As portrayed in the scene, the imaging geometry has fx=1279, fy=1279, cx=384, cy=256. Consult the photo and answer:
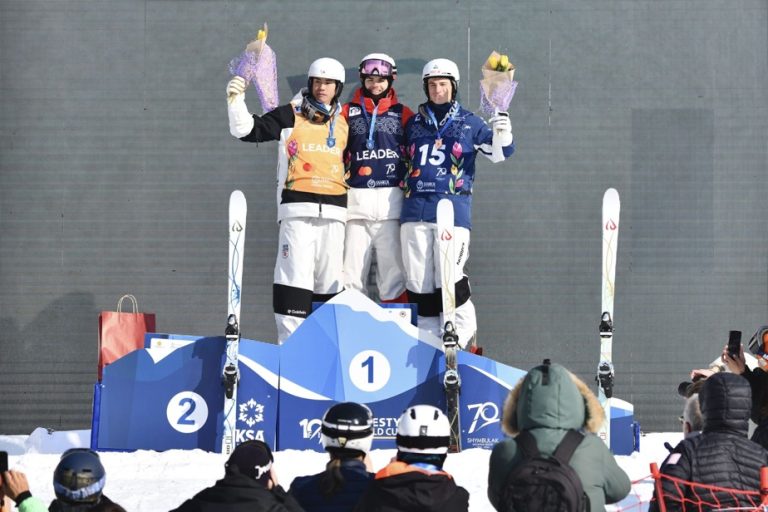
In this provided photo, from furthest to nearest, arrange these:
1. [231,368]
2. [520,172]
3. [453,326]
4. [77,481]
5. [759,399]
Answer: [520,172]
[453,326]
[231,368]
[759,399]
[77,481]

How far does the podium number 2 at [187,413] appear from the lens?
20.0ft

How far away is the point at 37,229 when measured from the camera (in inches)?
314

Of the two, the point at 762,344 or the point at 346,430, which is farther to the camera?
the point at 762,344

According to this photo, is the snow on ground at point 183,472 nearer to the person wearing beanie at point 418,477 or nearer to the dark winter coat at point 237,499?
the person wearing beanie at point 418,477

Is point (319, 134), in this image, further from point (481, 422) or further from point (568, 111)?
point (568, 111)

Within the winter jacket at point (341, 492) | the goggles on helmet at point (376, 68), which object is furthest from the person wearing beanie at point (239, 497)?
the goggles on helmet at point (376, 68)

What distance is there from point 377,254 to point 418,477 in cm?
338

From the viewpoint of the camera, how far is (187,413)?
20.0 feet

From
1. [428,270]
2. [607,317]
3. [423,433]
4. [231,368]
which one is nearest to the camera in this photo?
[423,433]

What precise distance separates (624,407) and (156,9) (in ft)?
12.6

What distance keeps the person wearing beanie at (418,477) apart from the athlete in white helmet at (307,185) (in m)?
3.06

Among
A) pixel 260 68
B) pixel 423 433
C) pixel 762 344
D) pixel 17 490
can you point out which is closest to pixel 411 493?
pixel 423 433

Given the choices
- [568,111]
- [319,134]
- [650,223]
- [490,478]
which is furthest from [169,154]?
[490,478]

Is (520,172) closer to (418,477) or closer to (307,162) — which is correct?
(307,162)
